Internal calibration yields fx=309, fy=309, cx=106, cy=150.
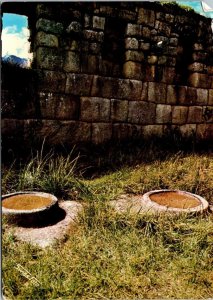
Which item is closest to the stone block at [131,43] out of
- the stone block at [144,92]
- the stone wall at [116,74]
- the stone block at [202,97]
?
the stone wall at [116,74]

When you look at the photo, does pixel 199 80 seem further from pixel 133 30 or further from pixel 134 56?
pixel 133 30

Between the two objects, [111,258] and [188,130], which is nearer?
[111,258]

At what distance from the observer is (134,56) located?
5.04 metres

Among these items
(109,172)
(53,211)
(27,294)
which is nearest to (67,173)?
(109,172)

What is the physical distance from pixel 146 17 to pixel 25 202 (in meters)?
3.73

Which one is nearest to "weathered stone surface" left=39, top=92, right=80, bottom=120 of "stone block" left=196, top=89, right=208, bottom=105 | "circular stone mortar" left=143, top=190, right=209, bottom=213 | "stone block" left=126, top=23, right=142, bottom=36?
"stone block" left=126, top=23, right=142, bottom=36

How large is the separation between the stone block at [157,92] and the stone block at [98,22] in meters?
1.25

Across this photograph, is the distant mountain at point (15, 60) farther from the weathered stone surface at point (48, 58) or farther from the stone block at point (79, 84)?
the stone block at point (79, 84)

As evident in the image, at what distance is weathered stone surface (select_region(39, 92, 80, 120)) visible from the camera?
172 inches

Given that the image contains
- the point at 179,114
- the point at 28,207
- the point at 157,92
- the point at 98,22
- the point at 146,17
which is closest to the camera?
the point at 28,207

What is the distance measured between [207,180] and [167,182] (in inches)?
20.3

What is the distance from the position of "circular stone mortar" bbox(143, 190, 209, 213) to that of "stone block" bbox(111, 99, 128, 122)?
1881mm

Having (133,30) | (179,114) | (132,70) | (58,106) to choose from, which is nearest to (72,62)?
(58,106)

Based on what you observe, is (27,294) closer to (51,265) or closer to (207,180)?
(51,265)
